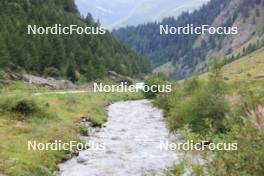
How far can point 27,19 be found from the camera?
122625mm

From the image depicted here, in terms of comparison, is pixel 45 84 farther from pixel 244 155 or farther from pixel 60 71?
pixel 244 155

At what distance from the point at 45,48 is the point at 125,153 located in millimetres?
81077

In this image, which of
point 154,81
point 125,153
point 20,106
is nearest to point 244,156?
point 125,153

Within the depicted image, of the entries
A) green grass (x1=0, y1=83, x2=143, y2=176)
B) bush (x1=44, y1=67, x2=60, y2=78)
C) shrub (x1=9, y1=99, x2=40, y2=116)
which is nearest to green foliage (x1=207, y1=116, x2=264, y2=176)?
green grass (x1=0, y1=83, x2=143, y2=176)

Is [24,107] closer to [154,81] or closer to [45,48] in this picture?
[154,81]

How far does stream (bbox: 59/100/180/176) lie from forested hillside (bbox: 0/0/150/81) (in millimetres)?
51996

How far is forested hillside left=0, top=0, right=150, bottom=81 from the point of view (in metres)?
98.1

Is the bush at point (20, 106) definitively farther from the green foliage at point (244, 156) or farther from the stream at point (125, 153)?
the green foliage at point (244, 156)

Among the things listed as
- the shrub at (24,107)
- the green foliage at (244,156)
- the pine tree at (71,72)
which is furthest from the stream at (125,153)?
the pine tree at (71,72)

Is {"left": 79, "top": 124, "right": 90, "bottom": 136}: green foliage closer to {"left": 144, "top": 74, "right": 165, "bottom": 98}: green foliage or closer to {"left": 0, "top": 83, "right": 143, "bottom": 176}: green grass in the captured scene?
{"left": 0, "top": 83, "right": 143, "bottom": 176}: green grass

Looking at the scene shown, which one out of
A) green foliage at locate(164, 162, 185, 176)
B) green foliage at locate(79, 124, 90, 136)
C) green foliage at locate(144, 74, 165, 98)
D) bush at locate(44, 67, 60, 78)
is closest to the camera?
green foliage at locate(164, 162, 185, 176)

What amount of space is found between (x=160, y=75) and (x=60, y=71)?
1484 inches

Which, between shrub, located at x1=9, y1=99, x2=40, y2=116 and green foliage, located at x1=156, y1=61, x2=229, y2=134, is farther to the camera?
shrub, located at x1=9, y1=99, x2=40, y2=116

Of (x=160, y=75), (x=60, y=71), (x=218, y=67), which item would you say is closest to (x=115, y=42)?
(x=60, y=71)
